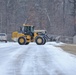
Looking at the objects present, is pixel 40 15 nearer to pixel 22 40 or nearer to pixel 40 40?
pixel 22 40

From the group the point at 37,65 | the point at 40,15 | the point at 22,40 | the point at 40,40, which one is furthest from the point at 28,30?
the point at 40,15

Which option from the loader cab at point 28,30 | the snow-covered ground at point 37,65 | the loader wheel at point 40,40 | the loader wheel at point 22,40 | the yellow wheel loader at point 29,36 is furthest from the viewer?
the loader cab at point 28,30

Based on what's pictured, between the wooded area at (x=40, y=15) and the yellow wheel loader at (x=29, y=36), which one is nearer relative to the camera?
the yellow wheel loader at (x=29, y=36)

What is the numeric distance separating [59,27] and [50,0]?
9565 millimetres

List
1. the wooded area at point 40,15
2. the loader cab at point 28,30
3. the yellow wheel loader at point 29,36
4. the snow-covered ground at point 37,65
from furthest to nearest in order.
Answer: the wooded area at point 40,15 < the loader cab at point 28,30 < the yellow wheel loader at point 29,36 < the snow-covered ground at point 37,65

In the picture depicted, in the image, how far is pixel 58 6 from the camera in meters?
86.1

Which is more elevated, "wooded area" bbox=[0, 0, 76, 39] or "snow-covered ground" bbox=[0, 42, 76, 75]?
"wooded area" bbox=[0, 0, 76, 39]

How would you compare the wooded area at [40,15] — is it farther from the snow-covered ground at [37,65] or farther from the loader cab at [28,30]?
the snow-covered ground at [37,65]

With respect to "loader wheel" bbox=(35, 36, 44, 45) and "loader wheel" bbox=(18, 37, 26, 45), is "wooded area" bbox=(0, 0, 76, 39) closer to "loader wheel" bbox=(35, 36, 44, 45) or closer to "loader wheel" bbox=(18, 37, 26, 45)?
"loader wheel" bbox=(18, 37, 26, 45)

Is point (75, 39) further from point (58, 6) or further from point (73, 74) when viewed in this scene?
point (73, 74)

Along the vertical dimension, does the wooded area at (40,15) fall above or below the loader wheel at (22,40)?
above

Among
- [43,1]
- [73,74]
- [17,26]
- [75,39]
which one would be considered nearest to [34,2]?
[43,1]

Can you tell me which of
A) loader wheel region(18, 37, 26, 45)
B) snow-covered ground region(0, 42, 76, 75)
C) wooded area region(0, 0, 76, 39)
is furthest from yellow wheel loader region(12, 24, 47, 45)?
wooded area region(0, 0, 76, 39)

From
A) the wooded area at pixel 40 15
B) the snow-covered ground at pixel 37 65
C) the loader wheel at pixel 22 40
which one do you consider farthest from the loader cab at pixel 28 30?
the wooded area at pixel 40 15
